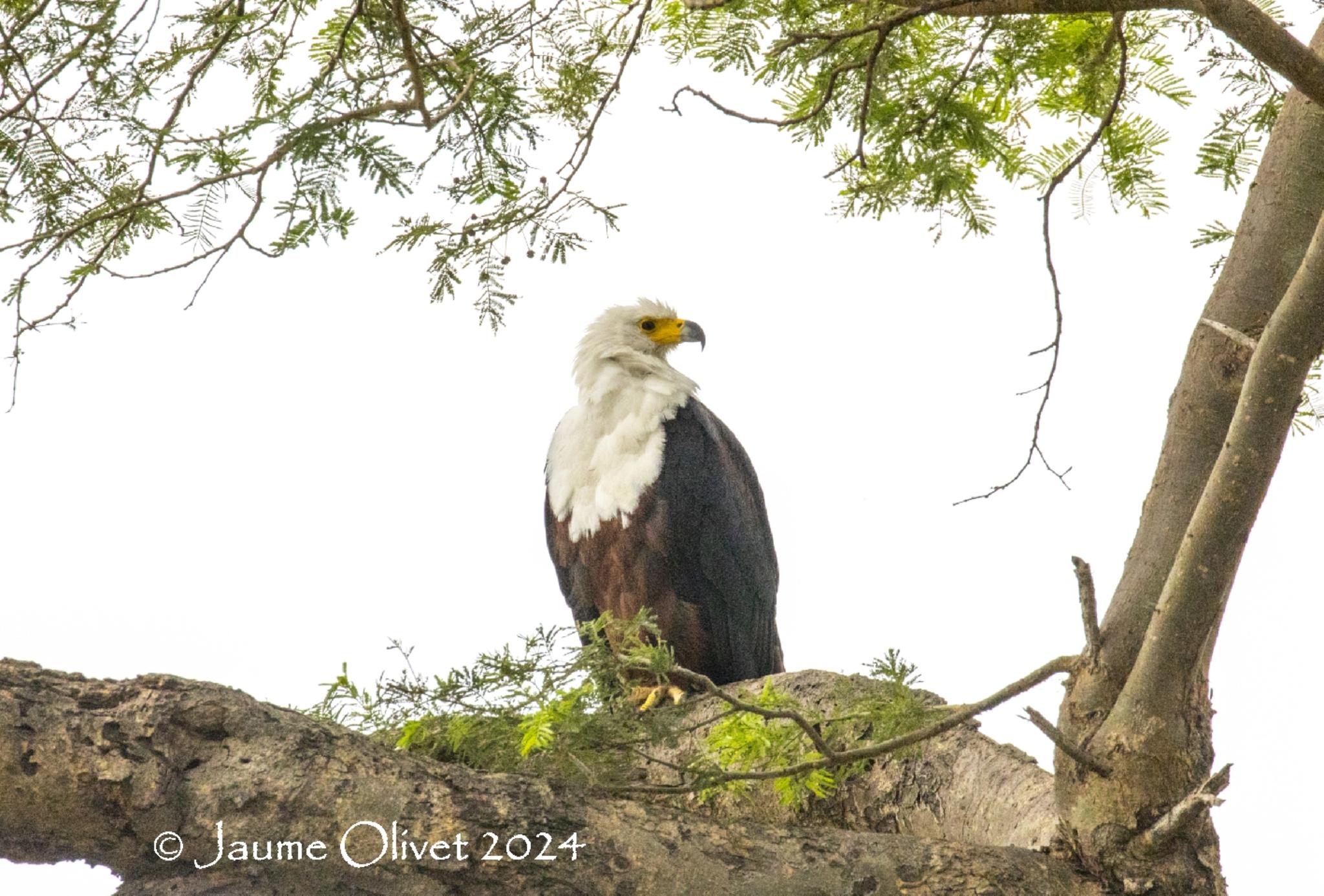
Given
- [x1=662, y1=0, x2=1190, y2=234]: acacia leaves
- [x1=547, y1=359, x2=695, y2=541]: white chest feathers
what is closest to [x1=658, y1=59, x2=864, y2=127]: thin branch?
[x1=662, y1=0, x2=1190, y2=234]: acacia leaves

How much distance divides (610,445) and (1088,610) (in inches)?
112

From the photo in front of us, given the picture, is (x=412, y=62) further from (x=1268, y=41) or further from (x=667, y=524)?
(x=667, y=524)

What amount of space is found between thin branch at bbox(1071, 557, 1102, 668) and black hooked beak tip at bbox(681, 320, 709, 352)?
316cm

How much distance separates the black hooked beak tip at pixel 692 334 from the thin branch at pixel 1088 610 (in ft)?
10.4

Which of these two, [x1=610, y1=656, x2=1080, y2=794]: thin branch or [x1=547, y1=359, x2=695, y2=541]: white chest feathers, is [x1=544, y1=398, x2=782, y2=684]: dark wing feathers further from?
[x1=610, y1=656, x2=1080, y2=794]: thin branch

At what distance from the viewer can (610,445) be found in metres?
5.12

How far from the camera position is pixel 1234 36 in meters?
2.43

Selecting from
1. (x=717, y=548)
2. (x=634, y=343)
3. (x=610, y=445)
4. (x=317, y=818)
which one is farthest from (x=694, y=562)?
(x=317, y=818)

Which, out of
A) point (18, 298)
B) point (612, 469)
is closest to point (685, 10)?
point (612, 469)

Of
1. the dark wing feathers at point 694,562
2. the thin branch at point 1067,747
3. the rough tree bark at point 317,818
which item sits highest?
the dark wing feathers at point 694,562

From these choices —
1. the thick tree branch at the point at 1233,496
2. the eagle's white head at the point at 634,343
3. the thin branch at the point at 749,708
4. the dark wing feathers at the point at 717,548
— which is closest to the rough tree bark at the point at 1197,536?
the thick tree branch at the point at 1233,496

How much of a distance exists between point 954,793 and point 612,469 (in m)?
2.23

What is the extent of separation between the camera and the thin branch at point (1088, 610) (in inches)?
91.1

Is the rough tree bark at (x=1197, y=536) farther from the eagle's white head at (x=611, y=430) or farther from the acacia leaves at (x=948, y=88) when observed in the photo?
the eagle's white head at (x=611, y=430)
